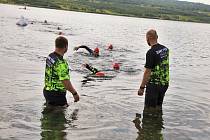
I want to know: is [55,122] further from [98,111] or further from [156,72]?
[156,72]

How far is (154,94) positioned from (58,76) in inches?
133

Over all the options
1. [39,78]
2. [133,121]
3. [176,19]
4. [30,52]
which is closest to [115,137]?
[133,121]

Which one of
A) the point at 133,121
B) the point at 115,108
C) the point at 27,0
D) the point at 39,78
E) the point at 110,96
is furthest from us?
the point at 27,0

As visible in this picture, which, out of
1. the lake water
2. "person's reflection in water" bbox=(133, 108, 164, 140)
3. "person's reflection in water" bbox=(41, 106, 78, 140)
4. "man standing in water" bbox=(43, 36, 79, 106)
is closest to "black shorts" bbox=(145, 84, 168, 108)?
"person's reflection in water" bbox=(133, 108, 164, 140)

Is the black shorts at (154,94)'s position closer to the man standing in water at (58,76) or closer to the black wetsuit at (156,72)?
the black wetsuit at (156,72)

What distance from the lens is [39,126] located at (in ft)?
38.9

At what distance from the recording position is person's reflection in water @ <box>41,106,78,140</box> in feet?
36.7

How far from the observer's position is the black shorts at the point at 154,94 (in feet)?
43.4

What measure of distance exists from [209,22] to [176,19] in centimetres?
1963

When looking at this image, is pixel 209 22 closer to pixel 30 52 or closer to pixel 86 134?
pixel 30 52

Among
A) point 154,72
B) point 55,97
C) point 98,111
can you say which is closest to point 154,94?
point 154,72

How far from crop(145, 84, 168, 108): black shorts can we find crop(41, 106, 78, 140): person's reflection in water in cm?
245

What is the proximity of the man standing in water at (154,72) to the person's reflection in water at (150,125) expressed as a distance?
0.41 m

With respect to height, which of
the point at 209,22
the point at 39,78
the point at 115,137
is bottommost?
the point at 115,137
